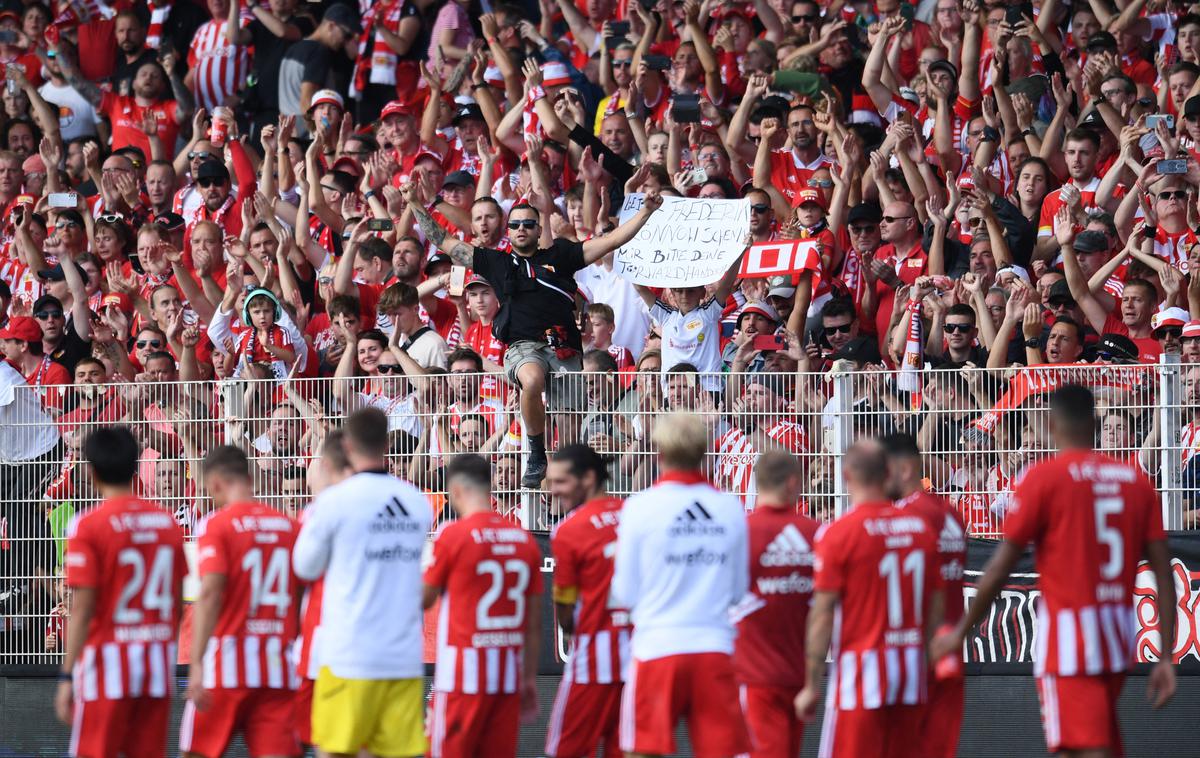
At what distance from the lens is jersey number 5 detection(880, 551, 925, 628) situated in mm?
7930

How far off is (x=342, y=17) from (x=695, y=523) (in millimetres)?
12047

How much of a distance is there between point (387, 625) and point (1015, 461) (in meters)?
4.28

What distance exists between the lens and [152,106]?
18.7 meters

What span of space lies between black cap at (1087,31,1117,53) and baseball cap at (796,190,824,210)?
2.64m

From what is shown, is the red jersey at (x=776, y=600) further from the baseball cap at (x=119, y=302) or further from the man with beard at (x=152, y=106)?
the man with beard at (x=152, y=106)

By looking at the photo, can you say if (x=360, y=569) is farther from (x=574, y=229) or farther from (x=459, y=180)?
(x=459, y=180)

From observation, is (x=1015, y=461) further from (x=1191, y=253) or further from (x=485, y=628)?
(x=485, y=628)

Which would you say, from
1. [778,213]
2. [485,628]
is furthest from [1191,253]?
[485,628]

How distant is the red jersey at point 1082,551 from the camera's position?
7.68 m

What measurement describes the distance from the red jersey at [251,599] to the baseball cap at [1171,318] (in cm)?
609

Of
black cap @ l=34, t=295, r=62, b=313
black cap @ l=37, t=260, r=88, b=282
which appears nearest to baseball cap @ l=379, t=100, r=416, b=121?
black cap @ l=37, t=260, r=88, b=282

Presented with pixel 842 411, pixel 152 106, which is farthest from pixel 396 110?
pixel 842 411

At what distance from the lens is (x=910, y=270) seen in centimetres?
1378

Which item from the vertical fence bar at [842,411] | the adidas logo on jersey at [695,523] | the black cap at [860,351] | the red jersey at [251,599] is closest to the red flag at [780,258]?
the black cap at [860,351]
